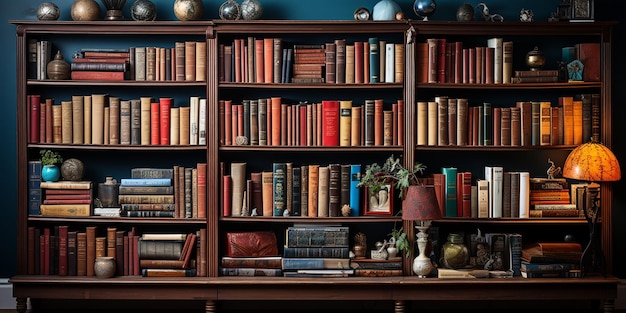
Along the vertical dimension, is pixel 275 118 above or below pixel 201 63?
below

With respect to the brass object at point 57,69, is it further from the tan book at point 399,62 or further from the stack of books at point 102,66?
the tan book at point 399,62

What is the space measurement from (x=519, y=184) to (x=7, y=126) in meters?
3.47

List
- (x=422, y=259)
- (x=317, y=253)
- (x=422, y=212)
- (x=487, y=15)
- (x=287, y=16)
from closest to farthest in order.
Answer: (x=422, y=212), (x=422, y=259), (x=317, y=253), (x=487, y=15), (x=287, y=16)

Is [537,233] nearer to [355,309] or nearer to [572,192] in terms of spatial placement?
[572,192]

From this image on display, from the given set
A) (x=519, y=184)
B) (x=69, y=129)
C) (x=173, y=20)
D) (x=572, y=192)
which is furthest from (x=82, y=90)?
(x=572, y=192)

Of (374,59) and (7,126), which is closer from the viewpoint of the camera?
(374,59)

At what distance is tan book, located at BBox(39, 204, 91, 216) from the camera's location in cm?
512

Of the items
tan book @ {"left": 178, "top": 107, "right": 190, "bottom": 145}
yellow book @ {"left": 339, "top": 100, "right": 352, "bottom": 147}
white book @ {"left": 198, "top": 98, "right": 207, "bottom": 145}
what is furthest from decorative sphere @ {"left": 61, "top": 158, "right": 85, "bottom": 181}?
yellow book @ {"left": 339, "top": 100, "right": 352, "bottom": 147}

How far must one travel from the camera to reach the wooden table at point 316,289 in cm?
495

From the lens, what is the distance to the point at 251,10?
16.8ft

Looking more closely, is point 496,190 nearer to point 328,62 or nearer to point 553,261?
point 553,261

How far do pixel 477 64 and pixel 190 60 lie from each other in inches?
72.9

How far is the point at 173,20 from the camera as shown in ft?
17.7

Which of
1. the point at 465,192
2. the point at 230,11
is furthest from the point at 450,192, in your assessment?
the point at 230,11
